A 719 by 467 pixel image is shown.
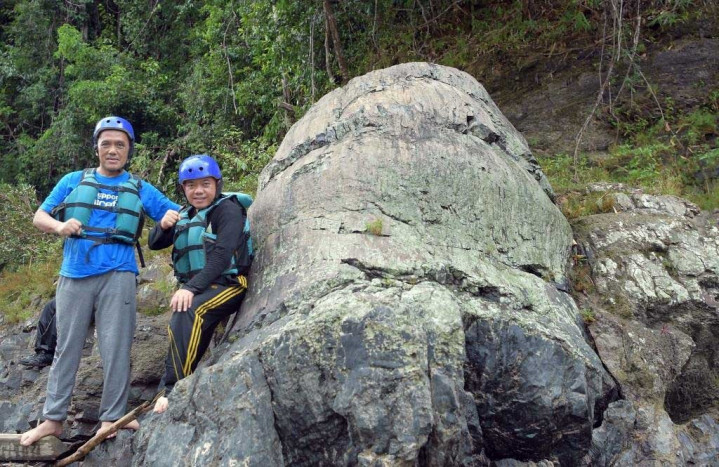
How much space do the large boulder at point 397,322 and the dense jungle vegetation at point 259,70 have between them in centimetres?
257

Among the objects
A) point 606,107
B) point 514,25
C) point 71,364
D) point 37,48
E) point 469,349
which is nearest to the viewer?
point 469,349

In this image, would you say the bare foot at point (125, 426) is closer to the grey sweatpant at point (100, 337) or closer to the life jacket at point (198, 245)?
the grey sweatpant at point (100, 337)

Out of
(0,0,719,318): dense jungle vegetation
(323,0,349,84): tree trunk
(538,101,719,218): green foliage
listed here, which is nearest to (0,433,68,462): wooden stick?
(0,0,719,318): dense jungle vegetation

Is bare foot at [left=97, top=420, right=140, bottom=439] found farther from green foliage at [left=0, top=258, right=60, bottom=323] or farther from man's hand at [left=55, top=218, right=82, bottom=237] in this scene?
green foliage at [left=0, top=258, right=60, bottom=323]

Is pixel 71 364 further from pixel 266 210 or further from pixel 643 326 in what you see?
pixel 643 326

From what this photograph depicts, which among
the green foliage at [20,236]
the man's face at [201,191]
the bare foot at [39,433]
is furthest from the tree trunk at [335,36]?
the bare foot at [39,433]

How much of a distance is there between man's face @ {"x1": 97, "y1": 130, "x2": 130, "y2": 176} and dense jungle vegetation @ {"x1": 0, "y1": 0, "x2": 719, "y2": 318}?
175 inches

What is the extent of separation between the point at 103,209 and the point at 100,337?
0.84 meters

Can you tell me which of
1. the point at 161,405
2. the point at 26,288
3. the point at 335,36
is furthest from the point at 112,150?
the point at 335,36

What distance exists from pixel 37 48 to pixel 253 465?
15.8 metres

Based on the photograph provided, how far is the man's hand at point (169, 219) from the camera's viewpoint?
16.4ft

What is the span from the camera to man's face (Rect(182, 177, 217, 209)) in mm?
4949

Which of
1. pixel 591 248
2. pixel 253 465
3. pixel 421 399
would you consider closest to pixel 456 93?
pixel 591 248

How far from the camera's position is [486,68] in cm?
1020
